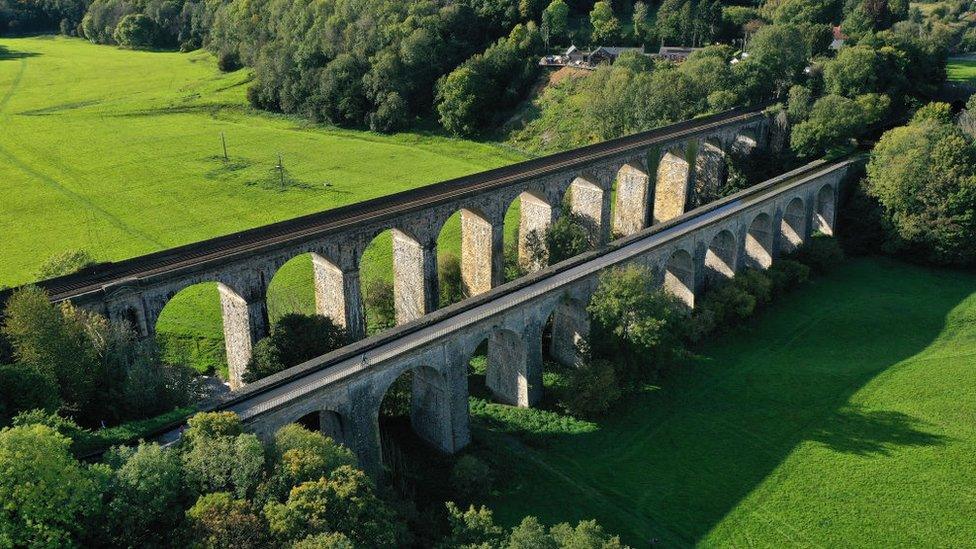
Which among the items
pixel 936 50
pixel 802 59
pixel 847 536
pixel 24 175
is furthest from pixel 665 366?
pixel 24 175

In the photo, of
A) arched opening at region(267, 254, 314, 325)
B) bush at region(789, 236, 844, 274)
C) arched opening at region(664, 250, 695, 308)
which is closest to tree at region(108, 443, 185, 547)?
arched opening at region(267, 254, 314, 325)

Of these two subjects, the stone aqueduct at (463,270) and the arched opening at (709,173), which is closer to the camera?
the stone aqueduct at (463,270)

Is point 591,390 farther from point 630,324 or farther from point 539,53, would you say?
point 539,53

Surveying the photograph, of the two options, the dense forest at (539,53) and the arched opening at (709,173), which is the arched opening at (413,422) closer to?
the arched opening at (709,173)

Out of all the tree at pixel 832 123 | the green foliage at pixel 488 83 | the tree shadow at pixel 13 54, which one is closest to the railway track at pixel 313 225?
the tree at pixel 832 123

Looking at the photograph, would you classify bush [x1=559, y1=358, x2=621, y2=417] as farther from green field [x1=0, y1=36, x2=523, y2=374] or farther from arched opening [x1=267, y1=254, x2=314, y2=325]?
green field [x1=0, y1=36, x2=523, y2=374]

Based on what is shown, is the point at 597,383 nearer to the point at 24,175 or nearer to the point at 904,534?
the point at 904,534
